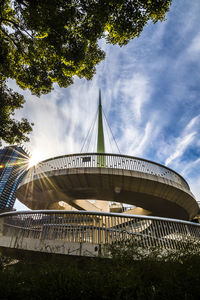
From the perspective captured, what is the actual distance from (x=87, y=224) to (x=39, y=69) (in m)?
9.46

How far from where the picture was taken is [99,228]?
585cm

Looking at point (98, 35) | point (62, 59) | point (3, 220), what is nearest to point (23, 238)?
point (3, 220)

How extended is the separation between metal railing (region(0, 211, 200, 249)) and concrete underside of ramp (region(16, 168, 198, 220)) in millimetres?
4770

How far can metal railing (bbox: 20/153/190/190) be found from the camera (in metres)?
11.8

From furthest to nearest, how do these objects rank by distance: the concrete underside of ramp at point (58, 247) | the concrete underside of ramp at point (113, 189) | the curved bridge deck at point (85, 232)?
the concrete underside of ramp at point (113, 189) < the curved bridge deck at point (85, 232) < the concrete underside of ramp at point (58, 247)

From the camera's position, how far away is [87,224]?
20.5 ft

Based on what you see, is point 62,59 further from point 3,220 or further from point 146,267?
point 146,267

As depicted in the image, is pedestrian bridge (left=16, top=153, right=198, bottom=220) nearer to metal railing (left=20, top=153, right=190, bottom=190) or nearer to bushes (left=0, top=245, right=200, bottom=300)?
metal railing (left=20, top=153, right=190, bottom=190)

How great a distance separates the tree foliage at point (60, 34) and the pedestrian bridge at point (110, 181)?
5703mm

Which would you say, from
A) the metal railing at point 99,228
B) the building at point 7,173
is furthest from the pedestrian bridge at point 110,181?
the building at point 7,173

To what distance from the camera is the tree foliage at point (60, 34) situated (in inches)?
258

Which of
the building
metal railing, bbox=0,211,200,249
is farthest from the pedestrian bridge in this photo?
the building

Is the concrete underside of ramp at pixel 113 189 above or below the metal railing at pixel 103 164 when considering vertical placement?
below

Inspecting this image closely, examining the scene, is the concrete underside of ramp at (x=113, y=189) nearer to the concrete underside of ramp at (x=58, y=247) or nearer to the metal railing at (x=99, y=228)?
the metal railing at (x=99, y=228)
